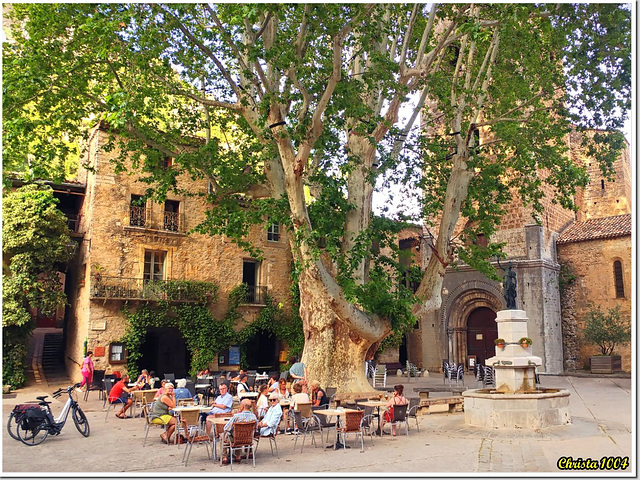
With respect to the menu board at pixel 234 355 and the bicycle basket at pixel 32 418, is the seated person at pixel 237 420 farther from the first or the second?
the menu board at pixel 234 355

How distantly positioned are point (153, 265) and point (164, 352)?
4672mm

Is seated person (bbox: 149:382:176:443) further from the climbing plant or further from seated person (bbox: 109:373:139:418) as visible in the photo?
the climbing plant

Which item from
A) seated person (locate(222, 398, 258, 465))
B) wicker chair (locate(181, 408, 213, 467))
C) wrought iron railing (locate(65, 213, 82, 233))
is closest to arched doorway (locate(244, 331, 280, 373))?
wrought iron railing (locate(65, 213, 82, 233))

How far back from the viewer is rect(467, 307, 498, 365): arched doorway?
26766 mm

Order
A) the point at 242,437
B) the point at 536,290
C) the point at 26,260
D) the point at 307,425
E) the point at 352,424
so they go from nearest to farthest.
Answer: the point at 242,437 < the point at 352,424 < the point at 307,425 < the point at 26,260 < the point at 536,290

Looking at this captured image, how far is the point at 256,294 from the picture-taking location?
2434cm

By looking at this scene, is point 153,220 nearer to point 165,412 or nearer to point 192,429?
point 165,412

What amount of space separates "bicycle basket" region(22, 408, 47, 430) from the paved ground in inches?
14.0

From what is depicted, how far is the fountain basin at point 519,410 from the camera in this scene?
35.7 feet

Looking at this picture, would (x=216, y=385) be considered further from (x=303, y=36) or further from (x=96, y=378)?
(x=303, y=36)

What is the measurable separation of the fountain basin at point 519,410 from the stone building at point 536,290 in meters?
13.5

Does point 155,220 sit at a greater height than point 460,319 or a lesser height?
greater

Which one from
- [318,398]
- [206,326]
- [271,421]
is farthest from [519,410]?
[206,326]

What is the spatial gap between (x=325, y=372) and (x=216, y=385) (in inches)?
122
